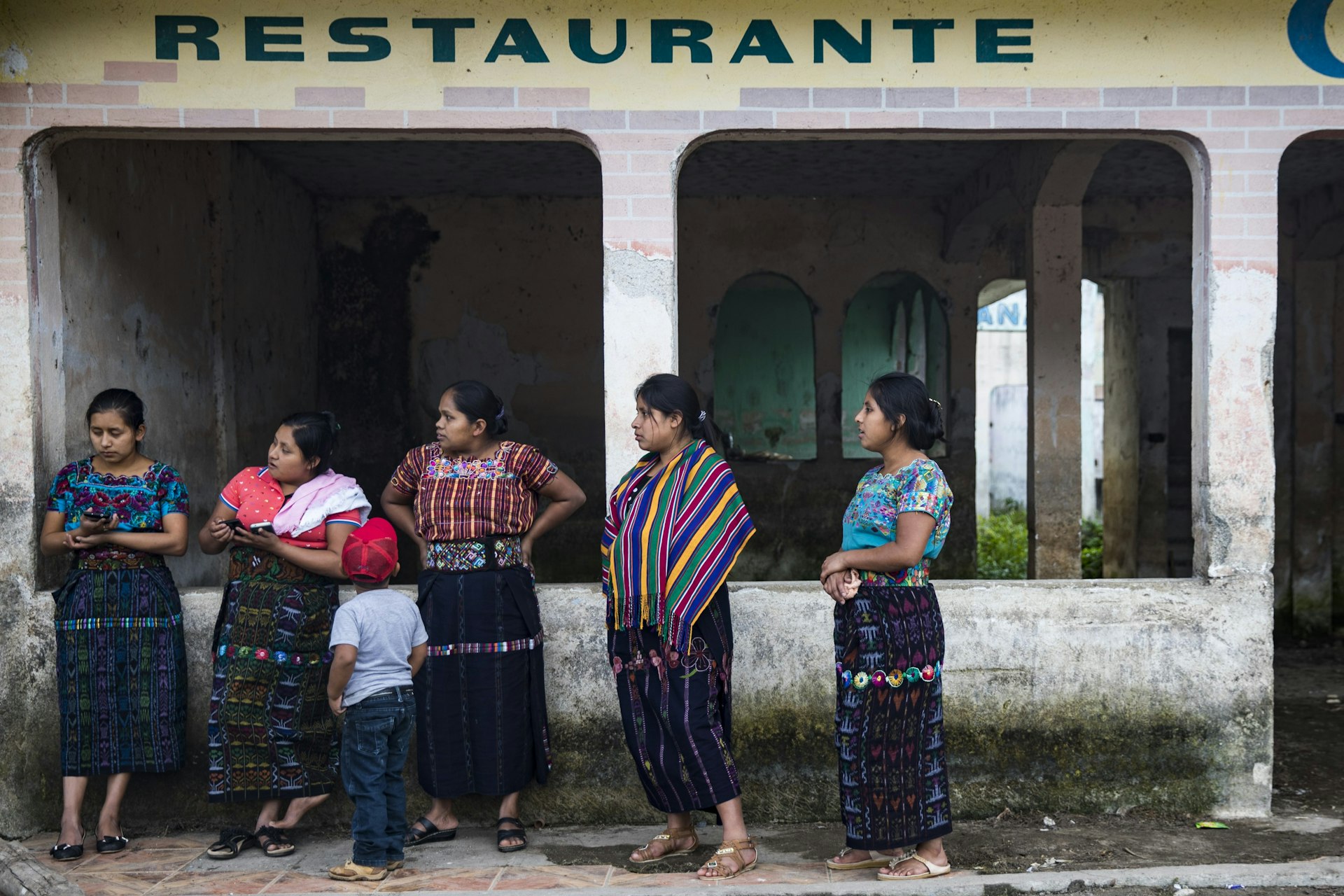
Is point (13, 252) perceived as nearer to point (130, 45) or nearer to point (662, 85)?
point (130, 45)

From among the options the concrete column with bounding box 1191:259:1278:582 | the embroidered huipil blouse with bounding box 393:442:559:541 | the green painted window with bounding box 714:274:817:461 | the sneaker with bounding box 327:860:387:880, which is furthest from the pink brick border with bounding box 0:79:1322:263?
the green painted window with bounding box 714:274:817:461

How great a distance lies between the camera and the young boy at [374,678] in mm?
3574

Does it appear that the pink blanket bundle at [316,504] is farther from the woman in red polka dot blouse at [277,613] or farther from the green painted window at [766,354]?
the green painted window at [766,354]

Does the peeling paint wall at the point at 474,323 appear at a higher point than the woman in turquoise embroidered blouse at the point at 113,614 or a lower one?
higher

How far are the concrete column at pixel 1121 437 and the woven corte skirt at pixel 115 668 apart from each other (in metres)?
8.12

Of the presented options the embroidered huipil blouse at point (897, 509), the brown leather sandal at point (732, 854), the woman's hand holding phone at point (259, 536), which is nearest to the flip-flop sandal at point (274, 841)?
the woman's hand holding phone at point (259, 536)

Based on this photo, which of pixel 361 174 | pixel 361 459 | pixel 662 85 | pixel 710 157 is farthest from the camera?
pixel 361 459

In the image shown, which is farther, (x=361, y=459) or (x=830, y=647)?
(x=361, y=459)

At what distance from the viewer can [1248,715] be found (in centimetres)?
445

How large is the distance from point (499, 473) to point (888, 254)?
606cm

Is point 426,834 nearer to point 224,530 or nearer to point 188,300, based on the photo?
point 224,530

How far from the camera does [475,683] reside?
4.09 metres

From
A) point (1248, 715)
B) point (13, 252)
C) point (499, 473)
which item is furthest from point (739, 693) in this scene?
point (13, 252)

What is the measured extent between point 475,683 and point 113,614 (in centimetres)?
127
